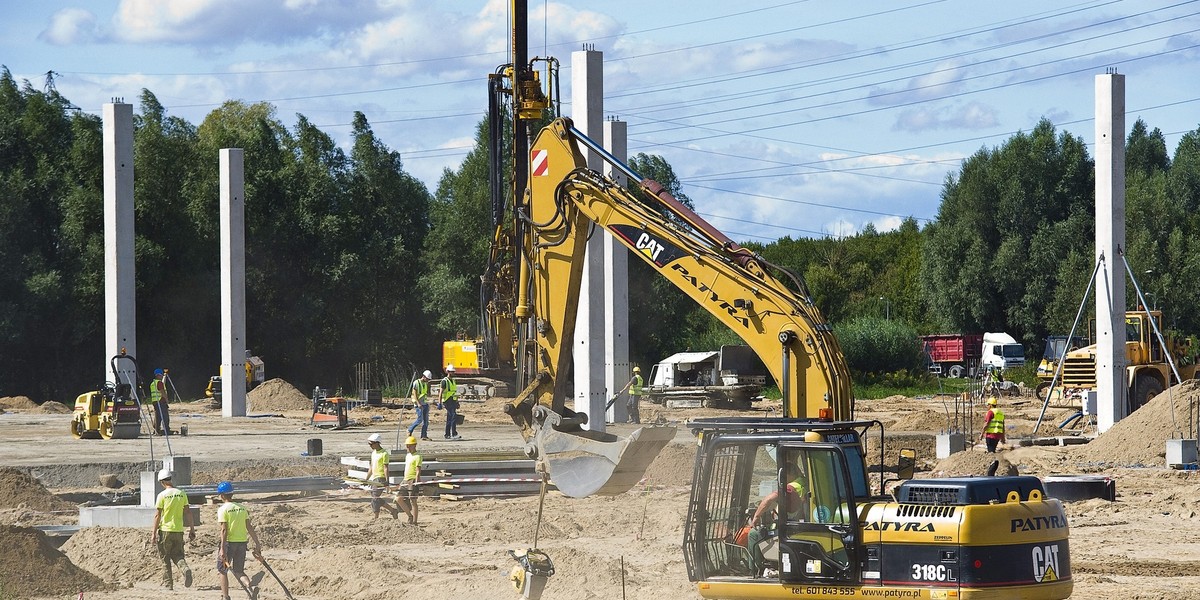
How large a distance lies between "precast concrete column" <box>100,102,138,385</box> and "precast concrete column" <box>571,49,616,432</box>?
12.7 meters

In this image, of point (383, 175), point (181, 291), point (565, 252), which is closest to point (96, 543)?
point (565, 252)

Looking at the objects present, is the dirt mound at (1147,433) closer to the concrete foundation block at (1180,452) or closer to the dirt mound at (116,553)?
the concrete foundation block at (1180,452)

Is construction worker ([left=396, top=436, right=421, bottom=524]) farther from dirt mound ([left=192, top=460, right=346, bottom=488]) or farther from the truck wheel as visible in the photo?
the truck wheel

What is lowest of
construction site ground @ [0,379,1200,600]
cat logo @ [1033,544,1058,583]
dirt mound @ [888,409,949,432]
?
dirt mound @ [888,409,949,432]

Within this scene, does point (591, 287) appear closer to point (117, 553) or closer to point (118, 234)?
point (117, 553)

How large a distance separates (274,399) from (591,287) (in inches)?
764

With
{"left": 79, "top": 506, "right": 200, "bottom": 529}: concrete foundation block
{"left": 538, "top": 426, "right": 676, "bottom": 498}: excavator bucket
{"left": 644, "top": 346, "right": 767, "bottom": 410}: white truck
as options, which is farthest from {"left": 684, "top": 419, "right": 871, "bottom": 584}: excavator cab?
{"left": 644, "top": 346, "right": 767, "bottom": 410}: white truck

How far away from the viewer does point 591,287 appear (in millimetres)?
27531

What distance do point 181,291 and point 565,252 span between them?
132 feet

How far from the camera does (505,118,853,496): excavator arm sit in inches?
530

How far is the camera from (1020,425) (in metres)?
37.0

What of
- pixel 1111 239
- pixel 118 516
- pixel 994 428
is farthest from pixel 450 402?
pixel 1111 239

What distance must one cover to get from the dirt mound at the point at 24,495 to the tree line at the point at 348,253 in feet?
89.5

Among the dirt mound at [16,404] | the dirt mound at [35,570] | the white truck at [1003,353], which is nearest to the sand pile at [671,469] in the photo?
the dirt mound at [35,570]
